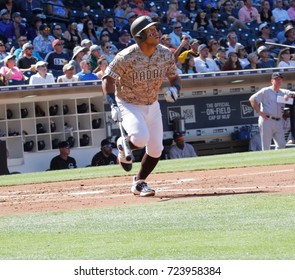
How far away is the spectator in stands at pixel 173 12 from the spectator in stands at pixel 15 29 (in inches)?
208

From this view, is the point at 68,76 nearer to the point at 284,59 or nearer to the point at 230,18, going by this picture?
the point at 284,59

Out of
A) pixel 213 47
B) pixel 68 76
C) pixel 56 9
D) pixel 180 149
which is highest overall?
pixel 56 9

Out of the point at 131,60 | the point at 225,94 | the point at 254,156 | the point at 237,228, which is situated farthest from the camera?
the point at 225,94

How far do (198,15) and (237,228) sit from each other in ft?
62.3

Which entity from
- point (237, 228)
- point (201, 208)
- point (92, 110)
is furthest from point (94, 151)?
point (237, 228)

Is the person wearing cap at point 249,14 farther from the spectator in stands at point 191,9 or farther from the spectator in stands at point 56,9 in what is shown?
the spectator in stands at point 56,9

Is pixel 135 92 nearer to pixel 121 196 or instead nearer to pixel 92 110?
pixel 121 196

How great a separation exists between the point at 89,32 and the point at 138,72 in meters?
12.3

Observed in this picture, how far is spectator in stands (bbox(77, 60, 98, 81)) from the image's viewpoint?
64.7 ft

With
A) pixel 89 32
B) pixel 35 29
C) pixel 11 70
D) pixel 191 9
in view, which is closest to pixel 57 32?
pixel 35 29

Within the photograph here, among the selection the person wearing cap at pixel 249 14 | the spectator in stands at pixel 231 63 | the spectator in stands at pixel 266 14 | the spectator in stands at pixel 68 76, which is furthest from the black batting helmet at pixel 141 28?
the spectator in stands at pixel 266 14

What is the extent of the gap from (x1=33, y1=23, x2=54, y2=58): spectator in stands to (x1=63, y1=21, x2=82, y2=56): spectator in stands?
2.34ft

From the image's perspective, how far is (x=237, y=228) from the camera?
7.41 m

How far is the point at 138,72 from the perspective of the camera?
10328 millimetres
